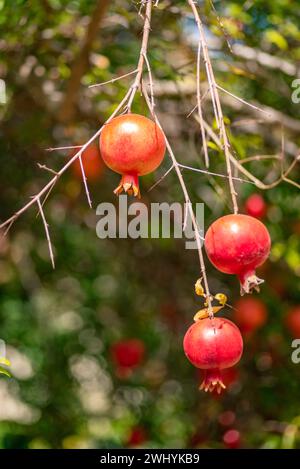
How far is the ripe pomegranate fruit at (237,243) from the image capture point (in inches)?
43.3

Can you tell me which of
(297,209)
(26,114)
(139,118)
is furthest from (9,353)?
(139,118)

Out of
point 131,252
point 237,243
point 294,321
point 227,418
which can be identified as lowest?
point 237,243

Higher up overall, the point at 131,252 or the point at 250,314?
the point at 131,252

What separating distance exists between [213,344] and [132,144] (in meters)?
0.31

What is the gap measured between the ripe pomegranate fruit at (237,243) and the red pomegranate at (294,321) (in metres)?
1.62

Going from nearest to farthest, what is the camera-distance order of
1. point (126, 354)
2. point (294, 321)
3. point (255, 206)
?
point (255, 206), point (294, 321), point (126, 354)

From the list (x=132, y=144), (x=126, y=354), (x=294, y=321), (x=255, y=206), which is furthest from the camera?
(x=126, y=354)

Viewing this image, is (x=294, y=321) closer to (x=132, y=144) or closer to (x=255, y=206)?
(x=255, y=206)

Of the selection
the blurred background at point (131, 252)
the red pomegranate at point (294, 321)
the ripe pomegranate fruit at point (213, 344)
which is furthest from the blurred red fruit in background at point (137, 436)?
the ripe pomegranate fruit at point (213, 344)

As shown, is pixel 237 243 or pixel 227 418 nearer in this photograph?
pixel 237 243

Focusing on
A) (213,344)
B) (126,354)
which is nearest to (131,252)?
(126,354)

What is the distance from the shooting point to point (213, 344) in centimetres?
110

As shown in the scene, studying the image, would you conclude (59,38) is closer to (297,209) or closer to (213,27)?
(213,27)

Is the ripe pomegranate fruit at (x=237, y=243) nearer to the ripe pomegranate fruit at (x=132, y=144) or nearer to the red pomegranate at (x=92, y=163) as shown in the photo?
the ripe pomegranate fruit at (x=132, y=144)
